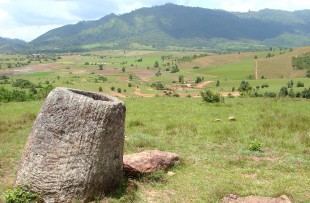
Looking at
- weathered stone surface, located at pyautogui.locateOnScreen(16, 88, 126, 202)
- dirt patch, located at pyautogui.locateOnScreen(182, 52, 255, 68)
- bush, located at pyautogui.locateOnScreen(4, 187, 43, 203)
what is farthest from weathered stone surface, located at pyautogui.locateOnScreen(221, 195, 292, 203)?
dirt patch, located at pyautogui.locateOnScreen(182, 52, 255, 68)

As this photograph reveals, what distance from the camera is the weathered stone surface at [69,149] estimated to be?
9.02 metres

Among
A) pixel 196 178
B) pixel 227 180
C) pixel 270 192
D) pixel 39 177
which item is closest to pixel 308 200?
pixel 270 192

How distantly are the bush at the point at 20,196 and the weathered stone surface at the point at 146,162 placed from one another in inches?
115

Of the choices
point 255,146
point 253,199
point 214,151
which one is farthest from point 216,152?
point 253,199

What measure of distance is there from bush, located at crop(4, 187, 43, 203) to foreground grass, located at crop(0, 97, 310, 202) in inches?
37.3

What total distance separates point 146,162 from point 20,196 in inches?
151

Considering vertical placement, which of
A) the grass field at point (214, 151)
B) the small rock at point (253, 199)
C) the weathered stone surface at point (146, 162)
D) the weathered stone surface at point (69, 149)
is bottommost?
the grass field at point (214, 151)

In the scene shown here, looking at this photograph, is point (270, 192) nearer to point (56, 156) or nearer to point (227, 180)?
point (227, 180)

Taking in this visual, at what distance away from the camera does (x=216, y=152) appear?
46.6 feet

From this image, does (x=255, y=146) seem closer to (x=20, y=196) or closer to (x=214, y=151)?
(x=214, y=151)

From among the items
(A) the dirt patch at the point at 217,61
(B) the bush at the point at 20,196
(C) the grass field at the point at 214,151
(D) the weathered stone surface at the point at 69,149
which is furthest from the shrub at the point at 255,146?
(A) the dirt patch at the point at 217,61

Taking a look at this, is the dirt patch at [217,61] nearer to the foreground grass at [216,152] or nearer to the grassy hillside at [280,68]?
the grassy hillside at [280,68]

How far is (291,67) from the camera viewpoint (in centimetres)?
11144

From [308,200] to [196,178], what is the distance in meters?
3.18
